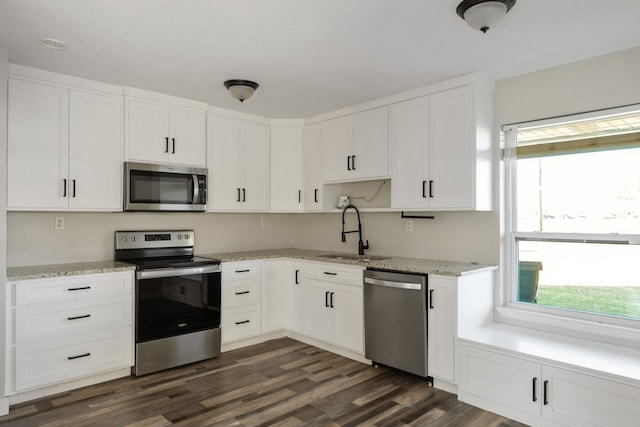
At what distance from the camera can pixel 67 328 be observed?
301 cm

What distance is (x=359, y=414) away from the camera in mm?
2719

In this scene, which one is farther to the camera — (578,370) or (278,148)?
(278,148)

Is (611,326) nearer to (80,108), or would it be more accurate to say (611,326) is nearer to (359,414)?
(359,414)

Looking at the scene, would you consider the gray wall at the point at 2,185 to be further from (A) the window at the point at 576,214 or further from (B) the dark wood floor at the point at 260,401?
(A) the window at the point at 576,214

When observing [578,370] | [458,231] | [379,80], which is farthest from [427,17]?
[578,370]

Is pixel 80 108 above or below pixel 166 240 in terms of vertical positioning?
above

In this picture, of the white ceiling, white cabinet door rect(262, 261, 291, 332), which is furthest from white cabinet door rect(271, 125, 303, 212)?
the white ceiling

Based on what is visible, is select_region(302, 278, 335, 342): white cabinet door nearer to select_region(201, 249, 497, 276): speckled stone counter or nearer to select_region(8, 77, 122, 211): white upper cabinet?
select_region(201, 249, 497, 276): speckled stone counter

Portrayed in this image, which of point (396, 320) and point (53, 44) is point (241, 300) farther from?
point (53, 44)

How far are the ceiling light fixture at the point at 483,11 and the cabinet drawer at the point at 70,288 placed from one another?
2.98 metres

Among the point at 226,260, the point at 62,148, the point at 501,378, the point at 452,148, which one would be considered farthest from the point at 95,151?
the point at 501,378

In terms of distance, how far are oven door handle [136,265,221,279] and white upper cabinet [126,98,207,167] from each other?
101cm

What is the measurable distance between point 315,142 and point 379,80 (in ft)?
4.34

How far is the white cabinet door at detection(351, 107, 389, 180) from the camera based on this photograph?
3832 mm
